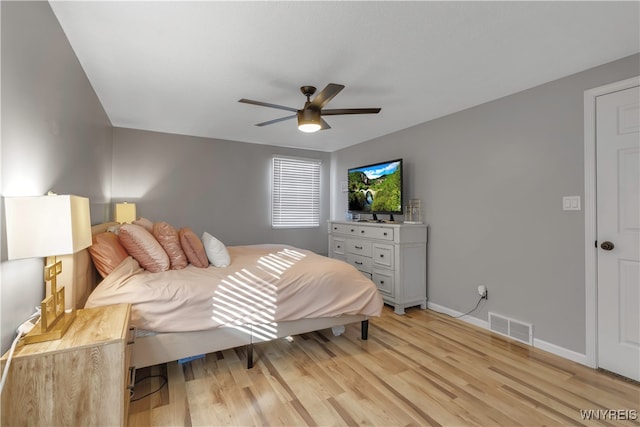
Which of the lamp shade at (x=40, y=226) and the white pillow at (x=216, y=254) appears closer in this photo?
the lamp shade at (x=40, y=226)

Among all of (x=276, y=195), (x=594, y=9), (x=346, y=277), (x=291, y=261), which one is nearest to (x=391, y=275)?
(x=346, y=277)

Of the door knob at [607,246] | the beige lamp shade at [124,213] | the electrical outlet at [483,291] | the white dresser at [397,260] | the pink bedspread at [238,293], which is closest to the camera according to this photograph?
the pink bedspread at [238,293]

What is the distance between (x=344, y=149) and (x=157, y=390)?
433cm

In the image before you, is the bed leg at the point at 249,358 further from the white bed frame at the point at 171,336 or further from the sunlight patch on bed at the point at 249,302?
the sunlight patch on bed at the point at 249,302

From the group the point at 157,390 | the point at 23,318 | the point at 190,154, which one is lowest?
the point at 157,390

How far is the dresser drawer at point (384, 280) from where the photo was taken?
11.9ft

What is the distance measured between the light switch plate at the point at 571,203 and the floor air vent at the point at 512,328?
43.4 inches

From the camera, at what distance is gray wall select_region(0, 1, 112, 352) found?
123 cm

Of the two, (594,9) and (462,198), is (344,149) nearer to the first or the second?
(462,198)

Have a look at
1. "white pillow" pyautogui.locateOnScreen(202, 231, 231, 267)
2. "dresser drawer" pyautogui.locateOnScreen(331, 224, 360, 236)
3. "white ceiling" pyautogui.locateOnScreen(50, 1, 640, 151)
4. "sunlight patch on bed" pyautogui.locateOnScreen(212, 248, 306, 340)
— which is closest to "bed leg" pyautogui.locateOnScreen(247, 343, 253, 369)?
"sunlight patch on bed" pyautogui.locateOnScreen(212, 248, 306, 340)

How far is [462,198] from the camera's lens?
3.36m

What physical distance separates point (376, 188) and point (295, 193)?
5.31 ft

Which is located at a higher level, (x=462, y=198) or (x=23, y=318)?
(x=462, y=198)

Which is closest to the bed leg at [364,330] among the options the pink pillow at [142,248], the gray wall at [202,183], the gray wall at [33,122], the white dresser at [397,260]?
the white dresser at [397,260]
